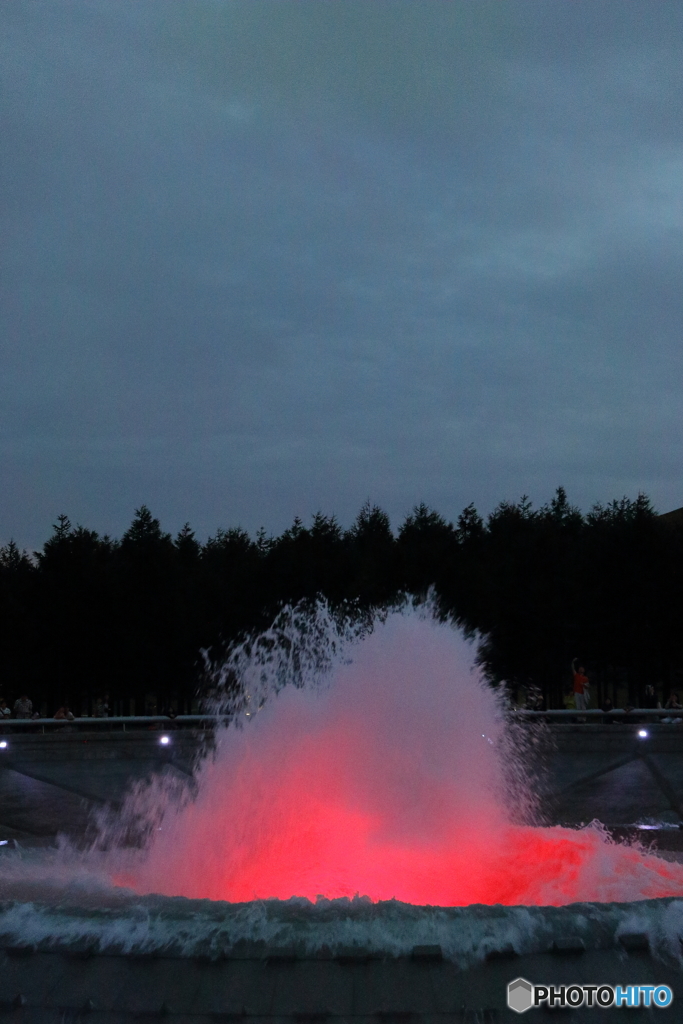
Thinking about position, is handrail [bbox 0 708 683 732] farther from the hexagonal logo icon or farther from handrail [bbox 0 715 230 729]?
the hexagonal logo icon

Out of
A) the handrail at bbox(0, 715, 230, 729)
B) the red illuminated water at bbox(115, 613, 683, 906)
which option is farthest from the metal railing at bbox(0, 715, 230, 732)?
the red illuminated water at bbox(115, 613, 683, 906)

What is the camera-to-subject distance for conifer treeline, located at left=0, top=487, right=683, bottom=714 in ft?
139

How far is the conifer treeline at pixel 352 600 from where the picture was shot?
139 ft

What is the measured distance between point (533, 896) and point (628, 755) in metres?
12.8

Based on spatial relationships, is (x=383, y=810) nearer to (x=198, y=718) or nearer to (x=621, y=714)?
(x=198, y=718)

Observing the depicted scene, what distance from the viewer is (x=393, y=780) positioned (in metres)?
11.3

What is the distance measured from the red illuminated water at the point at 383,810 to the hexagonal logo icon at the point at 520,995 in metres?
2.34

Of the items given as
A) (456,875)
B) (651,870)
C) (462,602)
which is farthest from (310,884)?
(462,602)

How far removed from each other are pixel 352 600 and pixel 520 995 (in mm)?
39037

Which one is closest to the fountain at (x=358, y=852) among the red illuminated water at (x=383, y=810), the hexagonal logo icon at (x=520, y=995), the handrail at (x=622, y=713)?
the red illuminated water at (x=383, y=810)

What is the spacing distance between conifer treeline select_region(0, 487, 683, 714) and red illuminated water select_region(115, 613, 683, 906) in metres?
28.1

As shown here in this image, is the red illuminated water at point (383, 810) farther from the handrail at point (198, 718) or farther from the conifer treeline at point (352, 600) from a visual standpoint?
the conifer treeline at point (352, 600)

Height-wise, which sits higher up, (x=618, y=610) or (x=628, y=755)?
(x=618, y=610)

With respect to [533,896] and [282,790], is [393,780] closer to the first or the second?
[282,790]
